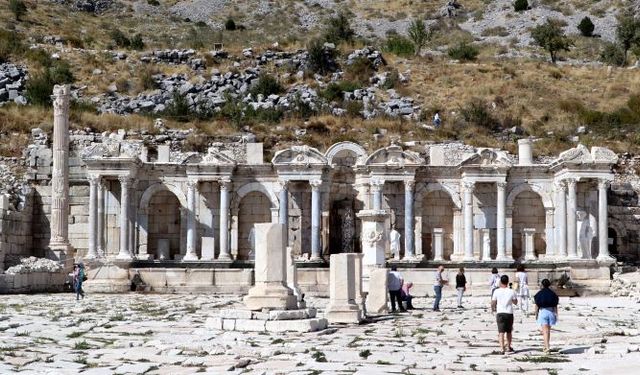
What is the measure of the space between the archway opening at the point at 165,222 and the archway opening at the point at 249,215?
249cm

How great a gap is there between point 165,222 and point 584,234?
16.9m

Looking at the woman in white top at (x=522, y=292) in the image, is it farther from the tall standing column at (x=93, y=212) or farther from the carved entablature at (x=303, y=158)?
the tall standing column at (x=93, y=212)

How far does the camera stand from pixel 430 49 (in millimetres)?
81438

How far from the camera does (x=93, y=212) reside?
39.9 m

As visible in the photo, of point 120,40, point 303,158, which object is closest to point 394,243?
point 303,158

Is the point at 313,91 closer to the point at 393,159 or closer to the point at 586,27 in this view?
the point at 393,159

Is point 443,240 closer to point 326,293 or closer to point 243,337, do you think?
point 326,293

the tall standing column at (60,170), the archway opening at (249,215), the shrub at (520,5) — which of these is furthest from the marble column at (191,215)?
the shrub at (520,5)

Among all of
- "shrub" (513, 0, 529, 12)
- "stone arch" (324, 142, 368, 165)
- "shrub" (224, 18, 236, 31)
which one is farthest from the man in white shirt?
"shrub" (513, 0, 529, 12)

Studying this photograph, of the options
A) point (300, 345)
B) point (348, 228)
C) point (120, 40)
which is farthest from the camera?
point (120, 40)

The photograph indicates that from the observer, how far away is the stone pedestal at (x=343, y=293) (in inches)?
949

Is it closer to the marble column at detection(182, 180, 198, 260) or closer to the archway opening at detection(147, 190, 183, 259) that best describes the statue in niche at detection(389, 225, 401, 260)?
the marble column at detection(182, 180, 198, 260)

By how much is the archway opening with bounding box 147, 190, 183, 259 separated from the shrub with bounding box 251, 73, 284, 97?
46.6ft

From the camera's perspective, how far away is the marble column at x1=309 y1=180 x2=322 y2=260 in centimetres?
4034
